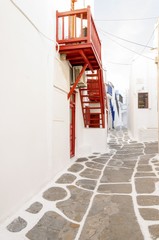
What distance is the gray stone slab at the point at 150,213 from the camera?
2943mm

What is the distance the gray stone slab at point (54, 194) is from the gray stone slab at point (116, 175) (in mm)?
1136

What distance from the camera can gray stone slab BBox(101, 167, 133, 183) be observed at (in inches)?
189

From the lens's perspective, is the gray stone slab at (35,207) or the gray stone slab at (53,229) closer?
the gray stone slab at (53,229)

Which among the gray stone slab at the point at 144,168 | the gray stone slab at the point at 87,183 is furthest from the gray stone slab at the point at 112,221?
the gray stone slab at the point at 144,168

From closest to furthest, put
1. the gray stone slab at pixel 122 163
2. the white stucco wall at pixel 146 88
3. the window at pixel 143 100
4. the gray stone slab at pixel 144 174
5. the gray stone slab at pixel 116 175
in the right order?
the gray stone slab at pixel 116 175
the gray stone slab at pixel 144 174
the gray stone slab at pixel 122 163
the white stucco wall at pixel 146 88
the window at pixel 143 100

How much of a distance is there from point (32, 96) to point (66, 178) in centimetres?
231

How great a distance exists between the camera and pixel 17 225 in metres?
2.79

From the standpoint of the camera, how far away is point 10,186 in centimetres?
303

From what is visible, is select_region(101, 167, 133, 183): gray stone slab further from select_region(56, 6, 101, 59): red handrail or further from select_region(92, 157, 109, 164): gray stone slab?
select_region(56, 6, 101, 59): red handrail

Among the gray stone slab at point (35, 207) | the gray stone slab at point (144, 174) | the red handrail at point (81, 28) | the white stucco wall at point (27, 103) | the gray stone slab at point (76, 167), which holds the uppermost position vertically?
the red handrail at point (81, 28)

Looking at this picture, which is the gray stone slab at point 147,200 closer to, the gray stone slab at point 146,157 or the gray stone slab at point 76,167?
the gray stone slab at point 76,167

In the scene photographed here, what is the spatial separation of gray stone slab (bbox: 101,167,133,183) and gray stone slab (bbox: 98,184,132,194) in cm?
33

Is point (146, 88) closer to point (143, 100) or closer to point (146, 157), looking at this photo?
point (143, 100)

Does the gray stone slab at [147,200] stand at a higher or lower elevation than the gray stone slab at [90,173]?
lower
